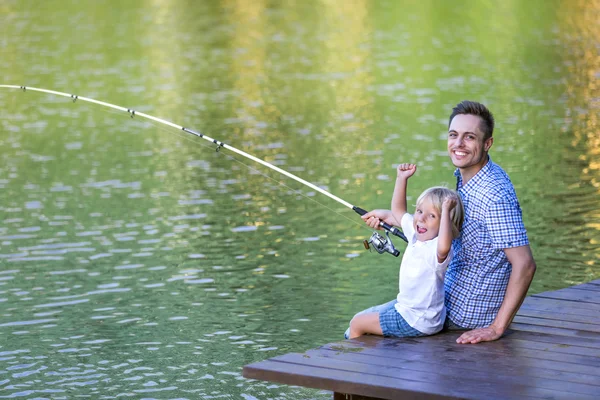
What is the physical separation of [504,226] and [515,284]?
0.86 ft

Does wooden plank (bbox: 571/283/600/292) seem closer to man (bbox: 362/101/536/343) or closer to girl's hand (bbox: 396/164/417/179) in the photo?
man (bbox: 362/101/536/343)

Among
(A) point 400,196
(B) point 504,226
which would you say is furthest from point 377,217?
(B) point 504,226

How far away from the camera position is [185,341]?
305 inches

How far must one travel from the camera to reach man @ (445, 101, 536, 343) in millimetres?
5457

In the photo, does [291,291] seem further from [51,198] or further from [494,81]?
[494,81]

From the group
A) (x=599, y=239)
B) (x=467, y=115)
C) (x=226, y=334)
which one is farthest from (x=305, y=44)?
(x=467, y=115)

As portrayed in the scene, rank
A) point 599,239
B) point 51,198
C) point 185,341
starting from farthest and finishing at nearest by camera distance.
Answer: point 51,198, point 599,239, point 185,341

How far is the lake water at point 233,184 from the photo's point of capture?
25.6ft

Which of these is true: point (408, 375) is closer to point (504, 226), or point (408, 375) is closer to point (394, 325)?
point (394, 325)

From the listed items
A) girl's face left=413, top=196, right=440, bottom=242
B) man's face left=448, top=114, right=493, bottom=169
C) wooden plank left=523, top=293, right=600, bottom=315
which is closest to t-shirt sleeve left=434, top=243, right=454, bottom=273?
girl's face left=413, top=196, right=440, bottom=242

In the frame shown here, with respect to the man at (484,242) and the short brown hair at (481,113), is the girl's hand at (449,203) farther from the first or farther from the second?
the short brown hair at (481,113)

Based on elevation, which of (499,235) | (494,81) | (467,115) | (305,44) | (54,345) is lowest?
(54,345)

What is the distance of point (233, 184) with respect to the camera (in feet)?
42.8

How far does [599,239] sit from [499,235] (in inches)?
188
